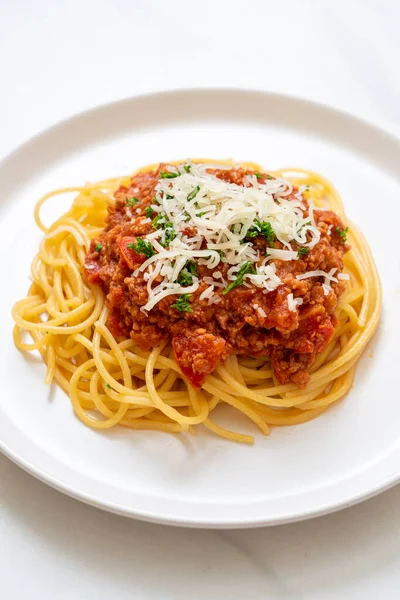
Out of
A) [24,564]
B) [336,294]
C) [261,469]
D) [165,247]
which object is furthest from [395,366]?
[24,564]

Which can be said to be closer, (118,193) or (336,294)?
(336,294)

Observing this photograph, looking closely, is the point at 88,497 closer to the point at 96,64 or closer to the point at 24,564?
the point at 24,564

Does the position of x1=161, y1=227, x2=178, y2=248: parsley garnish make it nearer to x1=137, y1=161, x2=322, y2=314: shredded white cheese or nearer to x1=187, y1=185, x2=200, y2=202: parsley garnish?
x1=137, y1=161, x2=322, y2=314: shredded white cheese

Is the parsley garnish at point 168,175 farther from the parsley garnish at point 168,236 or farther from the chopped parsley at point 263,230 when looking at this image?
the chopped parsley at point 263,230

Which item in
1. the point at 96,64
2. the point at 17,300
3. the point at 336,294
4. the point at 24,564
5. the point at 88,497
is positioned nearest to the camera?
the point at 88,497

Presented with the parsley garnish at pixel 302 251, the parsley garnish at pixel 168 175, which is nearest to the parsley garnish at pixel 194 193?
the parsley garnish at pixel 168 175

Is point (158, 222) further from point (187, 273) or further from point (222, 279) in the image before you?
point (222, 279)

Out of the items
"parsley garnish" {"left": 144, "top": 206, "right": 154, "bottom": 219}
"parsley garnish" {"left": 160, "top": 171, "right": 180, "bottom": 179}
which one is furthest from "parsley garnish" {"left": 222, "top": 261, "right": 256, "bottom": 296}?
"parsley garnish" {"left": 160, "top": 171, "right": 180, "bottom": 179}
